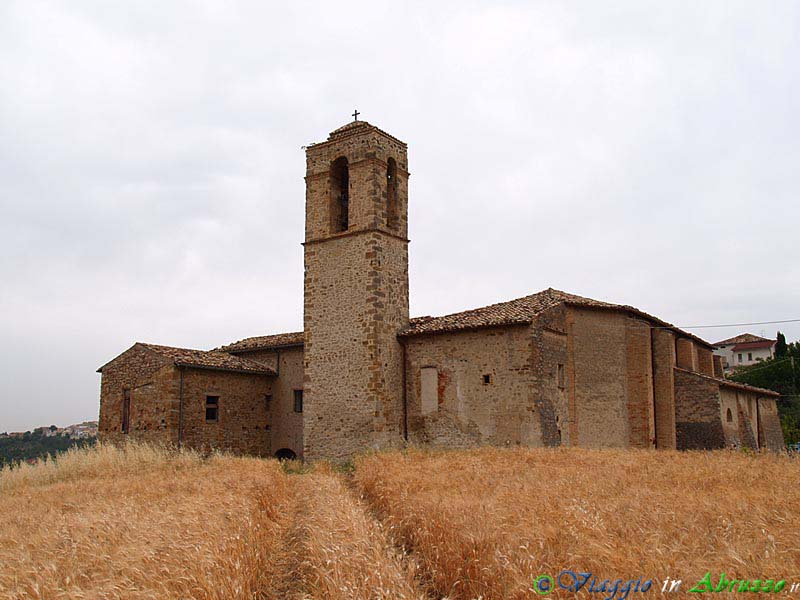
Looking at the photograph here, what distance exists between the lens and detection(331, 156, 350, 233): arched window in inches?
871

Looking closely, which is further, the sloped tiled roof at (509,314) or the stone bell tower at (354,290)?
the stone bell tower at (354,290)

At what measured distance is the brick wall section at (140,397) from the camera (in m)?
21.1

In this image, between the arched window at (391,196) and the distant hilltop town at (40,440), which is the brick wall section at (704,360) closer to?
the arched window at (391,196)

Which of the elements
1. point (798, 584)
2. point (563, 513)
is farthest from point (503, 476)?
point (798, 584)

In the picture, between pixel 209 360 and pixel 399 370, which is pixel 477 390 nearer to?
pixel 399 370

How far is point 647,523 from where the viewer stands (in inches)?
248

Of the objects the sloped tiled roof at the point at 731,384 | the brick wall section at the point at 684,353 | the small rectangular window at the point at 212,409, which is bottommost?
the small rectangular window at the point at 212,409

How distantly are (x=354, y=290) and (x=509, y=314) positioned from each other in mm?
4962

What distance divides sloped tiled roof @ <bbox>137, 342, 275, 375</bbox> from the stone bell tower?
3.24 metres

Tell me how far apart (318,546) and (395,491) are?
370cm

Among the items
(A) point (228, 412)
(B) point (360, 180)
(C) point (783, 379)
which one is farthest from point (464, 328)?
(C) point (783, 379)

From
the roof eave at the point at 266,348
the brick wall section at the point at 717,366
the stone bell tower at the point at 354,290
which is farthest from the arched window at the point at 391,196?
the brick wall section at the point at 717,366

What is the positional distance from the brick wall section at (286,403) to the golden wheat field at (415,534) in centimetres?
1154

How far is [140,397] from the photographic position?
72.0ft
